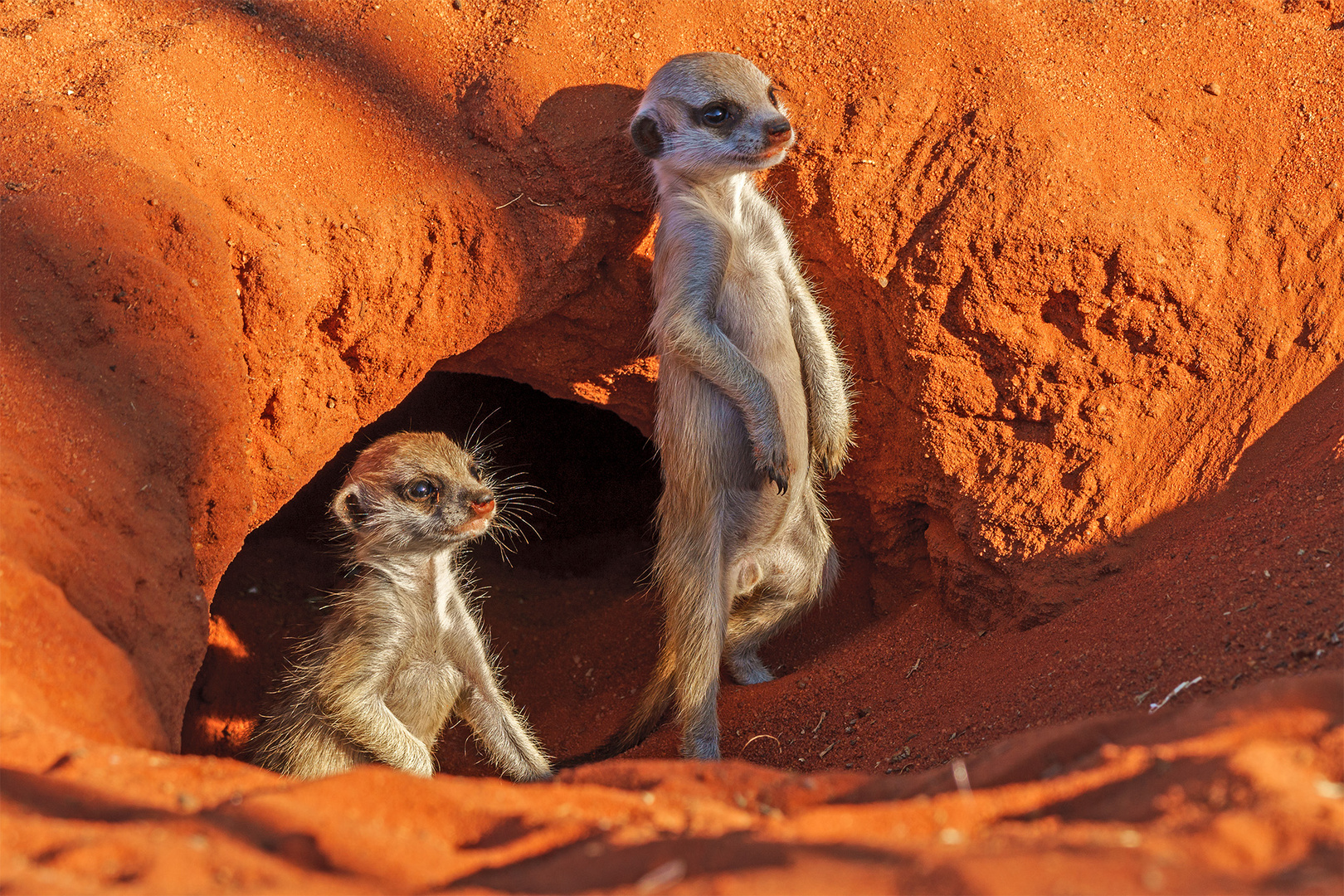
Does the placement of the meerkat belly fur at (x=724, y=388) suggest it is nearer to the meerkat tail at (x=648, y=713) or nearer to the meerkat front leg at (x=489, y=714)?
the meerkat tail at (x=648, y=713)

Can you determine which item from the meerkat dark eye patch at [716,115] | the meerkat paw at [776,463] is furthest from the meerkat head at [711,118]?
the meerkat paw at [776,463]

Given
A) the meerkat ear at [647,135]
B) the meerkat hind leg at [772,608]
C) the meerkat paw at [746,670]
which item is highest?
the meerkat ear at [647,135]

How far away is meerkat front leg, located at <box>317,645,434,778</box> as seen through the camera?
4.07 m

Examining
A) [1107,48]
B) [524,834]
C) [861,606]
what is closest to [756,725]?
[861,606]

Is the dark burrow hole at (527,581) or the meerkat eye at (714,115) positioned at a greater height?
the meerkat eye at (714,115)

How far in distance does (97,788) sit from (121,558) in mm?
1185

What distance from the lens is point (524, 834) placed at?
2.09 metres

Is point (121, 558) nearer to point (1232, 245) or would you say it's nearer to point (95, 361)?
point (95, 361)

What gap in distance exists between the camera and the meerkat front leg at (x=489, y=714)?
4465mm

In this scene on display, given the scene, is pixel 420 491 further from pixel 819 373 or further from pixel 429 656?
pixel 819 373

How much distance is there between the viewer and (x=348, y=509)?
452 centimetres

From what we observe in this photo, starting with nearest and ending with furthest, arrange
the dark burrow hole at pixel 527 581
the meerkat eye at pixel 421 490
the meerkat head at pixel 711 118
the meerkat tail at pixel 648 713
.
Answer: the meerkat head at pixel 711 118
the meerkat eye at pixel 421 490
the meerkat tail at pixel 648 713
the dark burrow hole at pixel 527 581

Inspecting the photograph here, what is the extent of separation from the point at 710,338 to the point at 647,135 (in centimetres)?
87

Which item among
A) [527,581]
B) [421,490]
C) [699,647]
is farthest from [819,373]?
A: [527,581]
